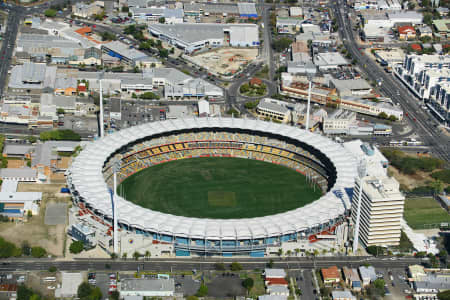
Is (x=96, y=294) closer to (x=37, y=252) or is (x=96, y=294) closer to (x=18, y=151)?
(x=37, y=252)

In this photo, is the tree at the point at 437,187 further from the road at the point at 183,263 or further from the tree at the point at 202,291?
the tree at the point at 202,291

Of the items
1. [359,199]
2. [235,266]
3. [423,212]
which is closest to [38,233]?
[235,266]

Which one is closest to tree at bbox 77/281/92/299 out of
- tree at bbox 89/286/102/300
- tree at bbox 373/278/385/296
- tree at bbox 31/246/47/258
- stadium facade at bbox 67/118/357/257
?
tree at bbox 89/286/102/300

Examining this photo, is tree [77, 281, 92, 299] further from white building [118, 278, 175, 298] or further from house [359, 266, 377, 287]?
house [359, 266, 377, 287]

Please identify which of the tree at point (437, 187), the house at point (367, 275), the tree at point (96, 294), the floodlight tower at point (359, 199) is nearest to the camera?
the tree at point (96, 294)

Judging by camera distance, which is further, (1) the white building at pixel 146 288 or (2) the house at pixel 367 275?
(2) the house at pixel 367 275

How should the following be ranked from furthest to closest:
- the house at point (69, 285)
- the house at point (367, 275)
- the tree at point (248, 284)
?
the house at point (367, 275)
the tree at point (248, 284)
the house at point (69, 285)

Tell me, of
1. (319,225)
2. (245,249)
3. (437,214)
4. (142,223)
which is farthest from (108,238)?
(437,214)

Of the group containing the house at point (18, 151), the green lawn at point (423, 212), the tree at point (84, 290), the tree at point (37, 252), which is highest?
the house at point (18, 151)

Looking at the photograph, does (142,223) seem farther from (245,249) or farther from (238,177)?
(238,177)

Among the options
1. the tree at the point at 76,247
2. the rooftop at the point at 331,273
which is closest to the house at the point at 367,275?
the rooftop at the point at 331,273
